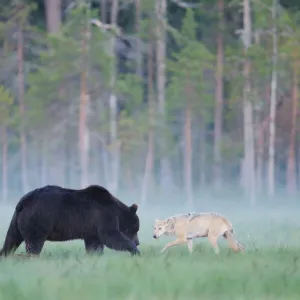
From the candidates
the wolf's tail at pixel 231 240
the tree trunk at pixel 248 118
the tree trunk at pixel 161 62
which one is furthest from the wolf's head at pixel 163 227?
the tree trunk at pixel 161 62

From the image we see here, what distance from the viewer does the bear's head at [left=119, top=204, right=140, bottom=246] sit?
13047 millimetres

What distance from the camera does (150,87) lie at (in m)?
46.0

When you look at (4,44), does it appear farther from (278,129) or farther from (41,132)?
(278,129)

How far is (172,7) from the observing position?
5262 centimetres

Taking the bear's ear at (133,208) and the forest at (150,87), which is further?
the forest at (150,87)

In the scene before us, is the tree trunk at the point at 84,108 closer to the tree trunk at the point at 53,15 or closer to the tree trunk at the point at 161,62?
the tree trunk at the point at 161,62

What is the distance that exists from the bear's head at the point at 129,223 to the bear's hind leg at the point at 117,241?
1.54 ft

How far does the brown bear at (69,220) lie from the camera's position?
1220 cm

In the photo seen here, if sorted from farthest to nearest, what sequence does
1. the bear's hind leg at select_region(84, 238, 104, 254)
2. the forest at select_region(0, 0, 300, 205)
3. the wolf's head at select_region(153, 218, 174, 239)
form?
1. the forest at select_region(0, 0, 300, 205)
2. the bear's hind leg at select_region(84, 238, 104, 254)
3. the wolf's head at select_region(153, 218, 174, 239)

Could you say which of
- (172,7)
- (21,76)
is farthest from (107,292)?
(172,7)

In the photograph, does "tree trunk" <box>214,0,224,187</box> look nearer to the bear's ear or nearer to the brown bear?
the bear's ear

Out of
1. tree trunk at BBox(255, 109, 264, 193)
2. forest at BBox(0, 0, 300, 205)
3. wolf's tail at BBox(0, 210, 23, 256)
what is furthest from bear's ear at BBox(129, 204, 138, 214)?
tree trunk at BBox(255, 109, 264, 193)

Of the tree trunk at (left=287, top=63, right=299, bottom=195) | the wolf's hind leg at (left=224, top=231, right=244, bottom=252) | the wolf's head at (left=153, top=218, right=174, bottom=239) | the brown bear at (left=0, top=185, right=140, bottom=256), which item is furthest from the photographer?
the tree trunk at (left=287, top=63, right=299, bottom=195)

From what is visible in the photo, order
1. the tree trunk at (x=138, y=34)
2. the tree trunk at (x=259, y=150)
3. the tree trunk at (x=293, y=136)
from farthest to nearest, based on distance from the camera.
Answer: the tree trunk at (x=259, y=150), the tree trunk at (x=138, y=34), the tree trunk at (x=293, y=136)
